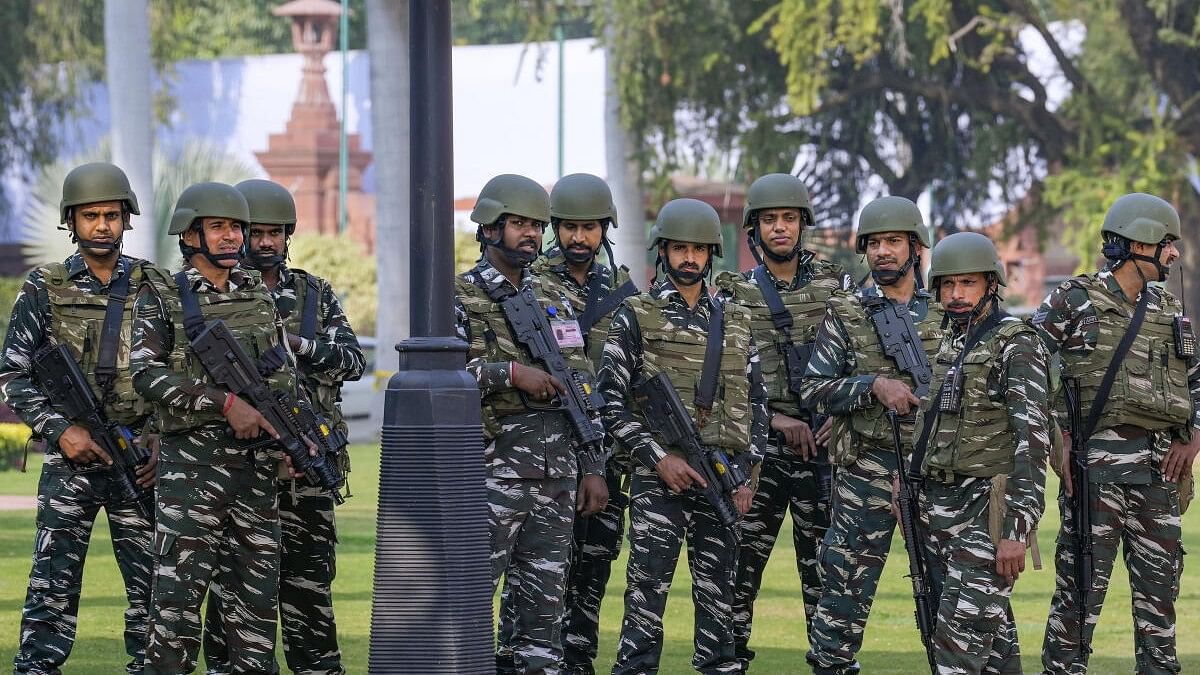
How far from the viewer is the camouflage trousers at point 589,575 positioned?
929 centimetres

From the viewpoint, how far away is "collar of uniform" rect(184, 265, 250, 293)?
8.19 meters

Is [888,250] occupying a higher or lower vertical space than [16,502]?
higher

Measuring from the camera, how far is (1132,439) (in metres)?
9.02

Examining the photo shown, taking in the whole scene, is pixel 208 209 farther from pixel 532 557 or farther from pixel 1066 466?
pixel 1066 466

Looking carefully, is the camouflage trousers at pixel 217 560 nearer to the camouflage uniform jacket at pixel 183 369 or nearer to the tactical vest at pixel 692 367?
the camouflage uniform jacket at pixel 183 369

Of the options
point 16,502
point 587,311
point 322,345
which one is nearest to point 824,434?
point 587,311

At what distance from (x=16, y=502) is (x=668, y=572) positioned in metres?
11.2

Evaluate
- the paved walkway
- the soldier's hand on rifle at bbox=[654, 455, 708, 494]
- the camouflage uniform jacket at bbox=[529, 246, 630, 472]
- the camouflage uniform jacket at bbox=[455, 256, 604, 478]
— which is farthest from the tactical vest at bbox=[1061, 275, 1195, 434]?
the paved walkway

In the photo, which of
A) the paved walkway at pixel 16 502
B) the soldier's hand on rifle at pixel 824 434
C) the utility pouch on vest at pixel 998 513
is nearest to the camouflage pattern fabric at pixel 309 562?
the soldier's hand on rifle at pixel 824 434

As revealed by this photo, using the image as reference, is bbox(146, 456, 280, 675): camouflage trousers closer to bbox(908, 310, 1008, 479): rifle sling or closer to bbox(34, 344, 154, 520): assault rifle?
bbox(34, 344, 154, 520): assault rifle

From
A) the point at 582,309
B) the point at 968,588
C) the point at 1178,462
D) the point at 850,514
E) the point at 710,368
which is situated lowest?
the point at 968,588

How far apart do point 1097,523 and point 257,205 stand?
13.2 feet

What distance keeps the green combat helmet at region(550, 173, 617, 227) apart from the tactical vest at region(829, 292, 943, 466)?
1112 millimetres

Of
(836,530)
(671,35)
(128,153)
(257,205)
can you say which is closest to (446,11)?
(257,205)
